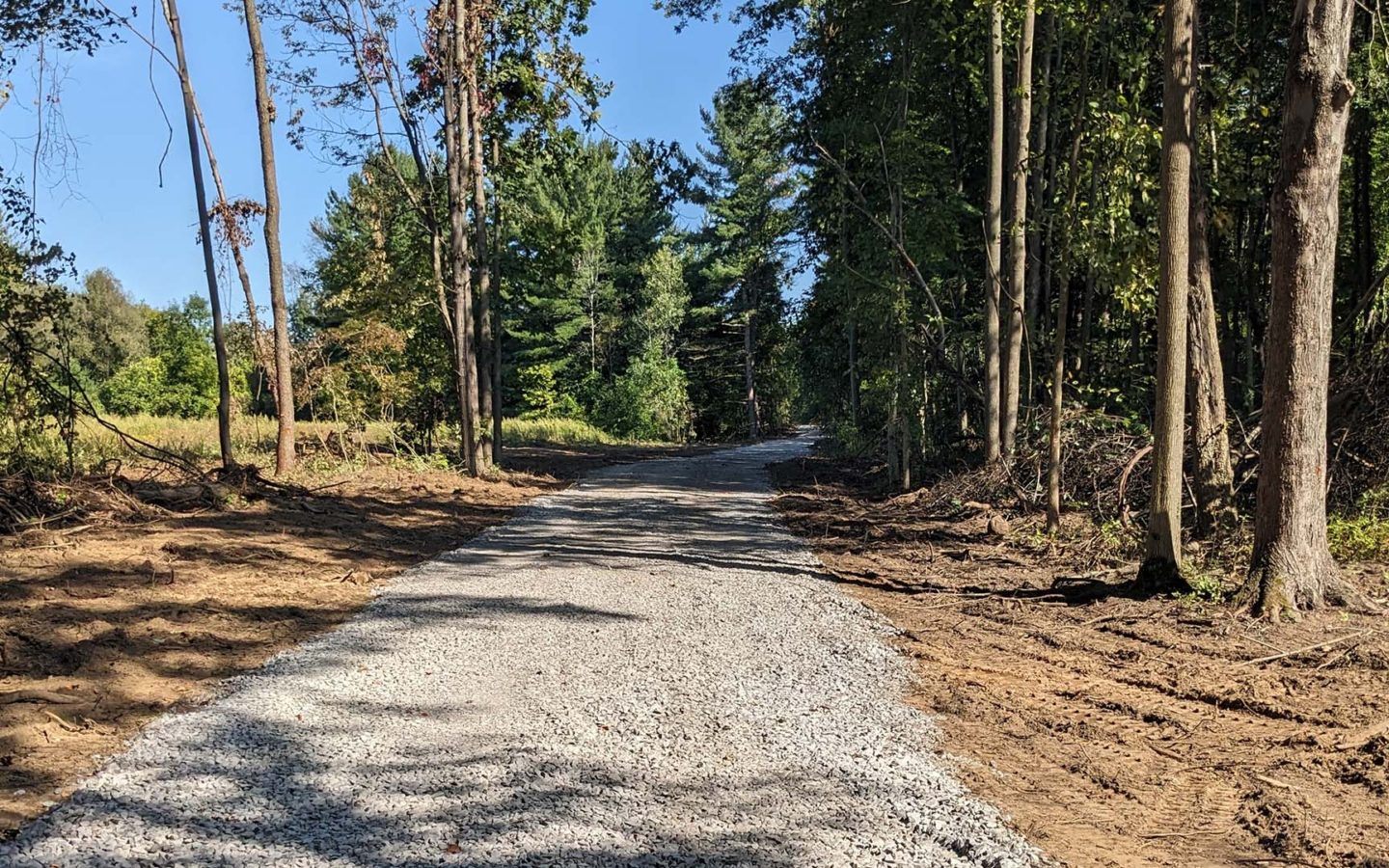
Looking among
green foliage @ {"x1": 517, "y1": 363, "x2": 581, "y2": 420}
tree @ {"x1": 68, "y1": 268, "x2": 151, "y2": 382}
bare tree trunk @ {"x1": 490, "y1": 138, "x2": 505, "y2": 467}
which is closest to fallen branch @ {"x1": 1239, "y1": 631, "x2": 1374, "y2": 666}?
bare tree trunk @ {"x1": 490, "y1": 138, "x2": 505, "y2": 467}

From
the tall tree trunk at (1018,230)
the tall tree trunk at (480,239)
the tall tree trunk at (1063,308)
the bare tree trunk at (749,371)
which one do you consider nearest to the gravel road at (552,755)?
the tall tree trunk at (1063,308)

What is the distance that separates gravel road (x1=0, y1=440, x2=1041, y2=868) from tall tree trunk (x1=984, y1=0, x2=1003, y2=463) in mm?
6674

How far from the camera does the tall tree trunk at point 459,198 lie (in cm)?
1705

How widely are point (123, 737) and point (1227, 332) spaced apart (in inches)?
849

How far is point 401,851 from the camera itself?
3.01 meters

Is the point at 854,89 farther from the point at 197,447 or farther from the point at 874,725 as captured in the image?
the point at 197,447

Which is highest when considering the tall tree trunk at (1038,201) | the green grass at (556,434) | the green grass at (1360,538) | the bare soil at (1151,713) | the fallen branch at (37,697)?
the tall tree trunk at (1038,201)

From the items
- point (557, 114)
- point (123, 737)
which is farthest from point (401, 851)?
point (557, 114)

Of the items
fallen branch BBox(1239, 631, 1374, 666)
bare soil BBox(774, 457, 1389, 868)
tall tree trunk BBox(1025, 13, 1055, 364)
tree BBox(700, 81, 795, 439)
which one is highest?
tree BBox(700, 81, 795, 439)

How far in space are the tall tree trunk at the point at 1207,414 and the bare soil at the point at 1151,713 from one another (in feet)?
4.41

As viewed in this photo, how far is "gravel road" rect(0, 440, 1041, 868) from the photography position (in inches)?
121

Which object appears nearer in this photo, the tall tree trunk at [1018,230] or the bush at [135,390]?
the tall tree trunk at [1018,230]

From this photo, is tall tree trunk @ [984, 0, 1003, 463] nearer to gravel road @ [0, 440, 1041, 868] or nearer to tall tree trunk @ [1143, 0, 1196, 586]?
tall tree trunk @ [1143, 0, 1196, 586]

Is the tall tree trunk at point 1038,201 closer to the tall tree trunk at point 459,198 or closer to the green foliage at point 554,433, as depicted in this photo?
the tall tree trunk at point 459,198
